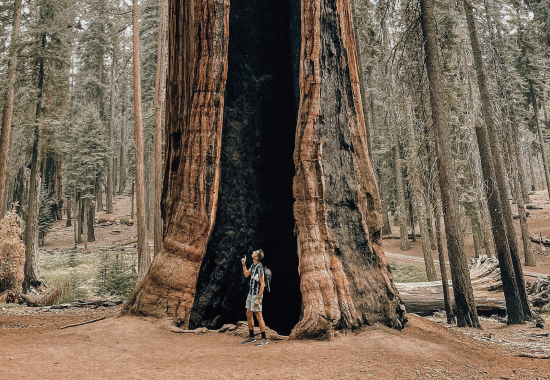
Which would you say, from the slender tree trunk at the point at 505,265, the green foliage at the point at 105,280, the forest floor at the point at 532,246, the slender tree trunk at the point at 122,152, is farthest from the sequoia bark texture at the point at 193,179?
the slender tree trunk at the point at 122,152

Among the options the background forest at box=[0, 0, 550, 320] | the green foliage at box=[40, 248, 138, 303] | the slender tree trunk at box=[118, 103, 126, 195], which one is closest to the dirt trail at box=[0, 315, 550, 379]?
the background forest at box=[0, 0, 550, 320]

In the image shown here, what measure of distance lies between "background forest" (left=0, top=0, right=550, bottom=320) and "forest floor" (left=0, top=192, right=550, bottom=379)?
3236 millimetres

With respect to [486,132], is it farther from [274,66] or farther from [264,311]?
[264,311]

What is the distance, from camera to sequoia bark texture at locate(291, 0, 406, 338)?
538cm

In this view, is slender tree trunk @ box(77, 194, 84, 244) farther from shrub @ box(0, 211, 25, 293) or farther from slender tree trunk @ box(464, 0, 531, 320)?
slender tree trunk @ box(464, 0, 531, 320)

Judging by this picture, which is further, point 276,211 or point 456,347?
point 276,211

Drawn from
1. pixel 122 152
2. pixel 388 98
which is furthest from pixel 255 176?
pixel 122 152

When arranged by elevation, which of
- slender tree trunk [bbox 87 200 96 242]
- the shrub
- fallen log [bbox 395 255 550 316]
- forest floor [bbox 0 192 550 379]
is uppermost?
slender tree trunk [bbox 87 200 96 242]

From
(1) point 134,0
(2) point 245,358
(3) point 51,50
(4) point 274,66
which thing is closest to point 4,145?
(3) point 51,50

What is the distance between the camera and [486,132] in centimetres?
927

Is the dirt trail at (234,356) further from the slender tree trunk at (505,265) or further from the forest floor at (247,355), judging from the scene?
the slender tree trunk at (505,265)

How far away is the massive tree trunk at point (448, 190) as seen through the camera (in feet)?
25.0

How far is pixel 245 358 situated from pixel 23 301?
10.4m

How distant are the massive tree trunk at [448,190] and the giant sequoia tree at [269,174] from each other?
2.21 meters
